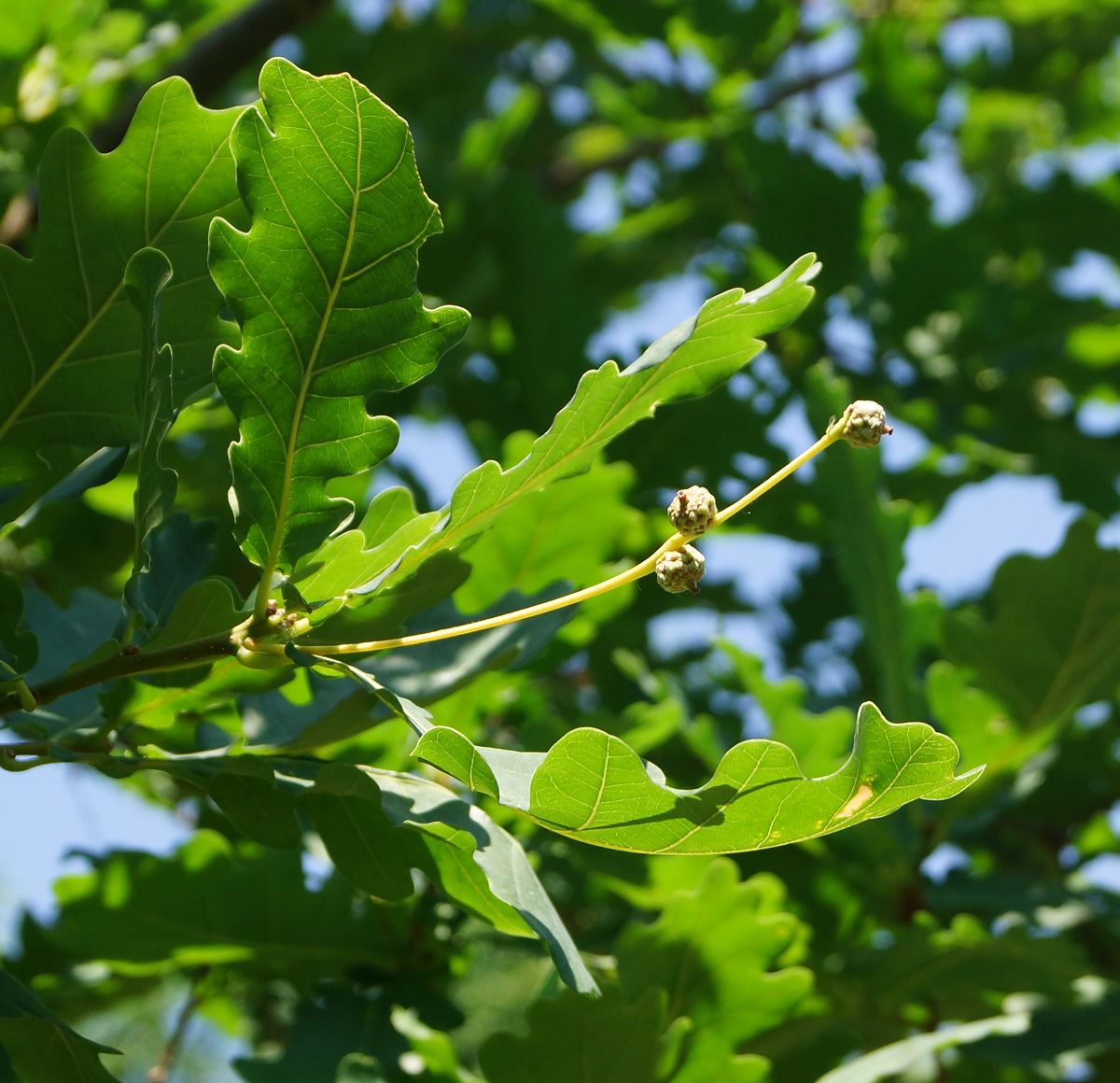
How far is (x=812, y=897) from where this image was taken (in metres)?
1.86

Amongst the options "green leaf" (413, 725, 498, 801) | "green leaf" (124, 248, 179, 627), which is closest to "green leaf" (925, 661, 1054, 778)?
"green leaf" (413, 725, 498, 801)

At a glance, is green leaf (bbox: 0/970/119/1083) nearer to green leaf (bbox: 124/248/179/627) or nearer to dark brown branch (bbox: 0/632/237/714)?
dark brown branch (bbox: 0/632/237/714)

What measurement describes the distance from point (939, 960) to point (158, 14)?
216 cm

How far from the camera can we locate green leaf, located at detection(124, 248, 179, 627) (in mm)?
860

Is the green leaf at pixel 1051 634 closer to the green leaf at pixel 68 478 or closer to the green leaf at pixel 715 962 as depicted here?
the green leaf at pixel 715 962

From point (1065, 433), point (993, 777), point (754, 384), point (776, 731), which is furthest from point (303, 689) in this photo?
point (1065, 433)

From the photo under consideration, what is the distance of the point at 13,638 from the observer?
98 cm

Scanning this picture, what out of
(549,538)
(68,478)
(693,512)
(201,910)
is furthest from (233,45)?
(693,512)

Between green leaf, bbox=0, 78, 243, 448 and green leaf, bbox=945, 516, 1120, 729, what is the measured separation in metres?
1.17

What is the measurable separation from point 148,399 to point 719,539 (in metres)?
2.07

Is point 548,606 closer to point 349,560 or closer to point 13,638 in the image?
point 349,560

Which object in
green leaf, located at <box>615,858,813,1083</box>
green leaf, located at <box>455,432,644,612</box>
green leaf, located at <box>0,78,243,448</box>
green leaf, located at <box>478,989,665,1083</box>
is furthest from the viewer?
green leaf, located at <box>455,432,644,612</box>

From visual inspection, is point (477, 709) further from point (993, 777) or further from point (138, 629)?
point (993, 777)

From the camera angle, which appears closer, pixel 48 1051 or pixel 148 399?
pixel 148 399
